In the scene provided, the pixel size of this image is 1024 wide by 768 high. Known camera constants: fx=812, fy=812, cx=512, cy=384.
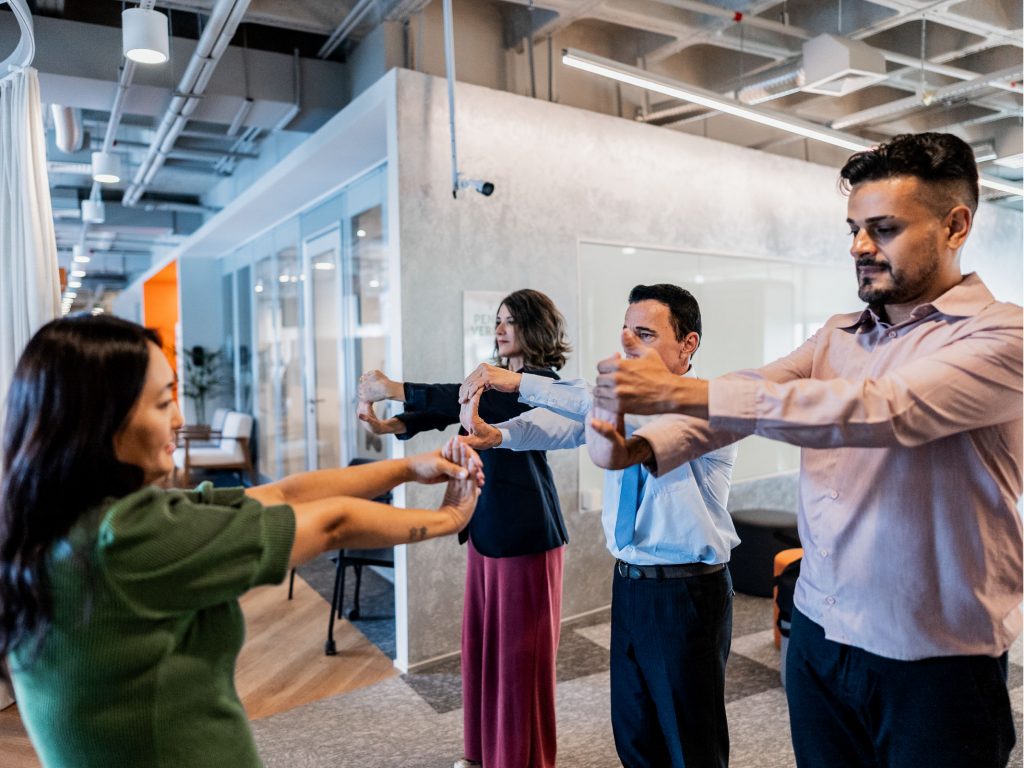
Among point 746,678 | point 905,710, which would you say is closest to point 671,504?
point 905,710

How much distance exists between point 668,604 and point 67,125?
20.2 ft

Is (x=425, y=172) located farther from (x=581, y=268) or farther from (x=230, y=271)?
(x=230, y=271)

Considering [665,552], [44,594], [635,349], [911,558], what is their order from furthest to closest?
[665,552]
[635,349]
[911,558]
[44,594]

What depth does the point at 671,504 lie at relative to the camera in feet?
7.20

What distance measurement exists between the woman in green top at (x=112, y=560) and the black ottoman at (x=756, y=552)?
440 centimetres

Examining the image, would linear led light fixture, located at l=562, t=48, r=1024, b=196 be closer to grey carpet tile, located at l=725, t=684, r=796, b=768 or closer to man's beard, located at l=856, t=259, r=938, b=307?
man's beard, located at l=856, t=259, r=938, b=307

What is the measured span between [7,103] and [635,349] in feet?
10.9

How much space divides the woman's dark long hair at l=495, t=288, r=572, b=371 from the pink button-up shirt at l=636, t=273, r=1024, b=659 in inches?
56.2

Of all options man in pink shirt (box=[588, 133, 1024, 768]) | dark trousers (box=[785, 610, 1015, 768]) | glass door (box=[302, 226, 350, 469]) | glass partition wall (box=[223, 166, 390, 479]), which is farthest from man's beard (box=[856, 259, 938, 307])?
glass door (box=[302, 226, 350, 469])

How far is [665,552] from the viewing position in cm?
218

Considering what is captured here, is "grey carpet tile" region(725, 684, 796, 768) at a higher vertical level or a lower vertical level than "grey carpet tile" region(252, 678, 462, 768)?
higher

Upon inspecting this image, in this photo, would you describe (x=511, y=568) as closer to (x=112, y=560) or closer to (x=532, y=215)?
(x=112, y=560)

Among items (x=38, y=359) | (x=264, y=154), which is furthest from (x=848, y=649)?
(x=264, y=154)

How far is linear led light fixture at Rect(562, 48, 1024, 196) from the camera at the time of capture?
3771 millimetres
